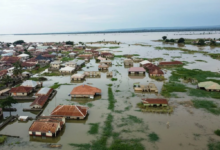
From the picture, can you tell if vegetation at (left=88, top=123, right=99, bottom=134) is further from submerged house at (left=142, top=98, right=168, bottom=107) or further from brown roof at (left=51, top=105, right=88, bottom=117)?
submerged house at (left=142, top=98, right=168, bottom=107)

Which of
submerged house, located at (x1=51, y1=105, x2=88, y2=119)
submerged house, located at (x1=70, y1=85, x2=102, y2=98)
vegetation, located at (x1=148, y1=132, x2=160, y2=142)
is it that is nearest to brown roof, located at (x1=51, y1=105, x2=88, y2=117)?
submerged house, located at (x1=51, y1=105, x2=88, y2=119)

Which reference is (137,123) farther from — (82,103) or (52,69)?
(52,69)

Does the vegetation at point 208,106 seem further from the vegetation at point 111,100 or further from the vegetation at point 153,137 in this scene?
the vegetation at point 111,100

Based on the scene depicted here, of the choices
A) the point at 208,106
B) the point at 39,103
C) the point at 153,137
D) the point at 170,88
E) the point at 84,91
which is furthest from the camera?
the point at 170,88

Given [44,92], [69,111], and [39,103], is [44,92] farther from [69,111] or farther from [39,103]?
[69,111]

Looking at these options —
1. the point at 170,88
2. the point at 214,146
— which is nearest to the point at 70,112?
the point at 214,146

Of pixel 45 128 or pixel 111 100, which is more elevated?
pixel 45 128
